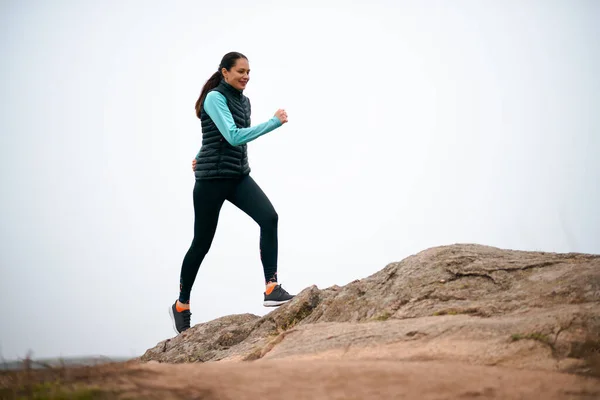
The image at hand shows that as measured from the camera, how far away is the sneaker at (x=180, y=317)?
7191mm

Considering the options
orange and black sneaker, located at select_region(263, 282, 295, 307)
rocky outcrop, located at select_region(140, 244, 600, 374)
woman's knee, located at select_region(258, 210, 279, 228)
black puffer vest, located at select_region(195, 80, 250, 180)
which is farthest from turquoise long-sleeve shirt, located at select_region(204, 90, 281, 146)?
rocky outcrop, located at select_region(140, 244, 600, 374)

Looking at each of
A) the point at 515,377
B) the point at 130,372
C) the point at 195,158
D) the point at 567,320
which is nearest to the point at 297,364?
the point at 130,372

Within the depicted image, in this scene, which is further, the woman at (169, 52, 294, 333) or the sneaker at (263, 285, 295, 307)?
the sneaker at (263, 285, 295, 307)

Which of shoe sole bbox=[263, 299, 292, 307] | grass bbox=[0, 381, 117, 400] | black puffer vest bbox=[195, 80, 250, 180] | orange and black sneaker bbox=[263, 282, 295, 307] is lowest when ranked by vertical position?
grass bbox=[0, 381, 117, 400]

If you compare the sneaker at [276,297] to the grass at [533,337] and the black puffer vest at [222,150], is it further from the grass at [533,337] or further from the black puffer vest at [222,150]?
the grass at [533,337]

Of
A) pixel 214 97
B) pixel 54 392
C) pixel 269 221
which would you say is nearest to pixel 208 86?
pixel 214 97

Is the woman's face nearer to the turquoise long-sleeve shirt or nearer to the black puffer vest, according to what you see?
the black puffer vest

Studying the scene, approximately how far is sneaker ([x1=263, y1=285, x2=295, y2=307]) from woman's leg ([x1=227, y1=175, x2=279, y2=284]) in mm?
119

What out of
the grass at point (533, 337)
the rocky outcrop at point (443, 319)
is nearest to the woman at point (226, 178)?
the rocky outcrop at point (443, 319)

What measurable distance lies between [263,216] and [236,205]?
38cm

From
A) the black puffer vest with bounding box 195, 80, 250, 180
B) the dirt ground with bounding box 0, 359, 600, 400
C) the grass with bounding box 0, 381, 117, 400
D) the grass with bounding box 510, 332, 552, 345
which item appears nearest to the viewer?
the grass with bounding box 0, 381, 117, 400

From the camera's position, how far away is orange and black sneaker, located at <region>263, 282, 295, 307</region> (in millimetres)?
6715

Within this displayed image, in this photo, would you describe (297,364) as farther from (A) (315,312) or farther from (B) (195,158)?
(B) (195,158)

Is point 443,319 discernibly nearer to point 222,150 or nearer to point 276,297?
point 276,297
